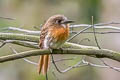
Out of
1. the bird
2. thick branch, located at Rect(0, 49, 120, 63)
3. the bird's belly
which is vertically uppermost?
the bird

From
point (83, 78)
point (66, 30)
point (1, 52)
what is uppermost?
point (66, 30)

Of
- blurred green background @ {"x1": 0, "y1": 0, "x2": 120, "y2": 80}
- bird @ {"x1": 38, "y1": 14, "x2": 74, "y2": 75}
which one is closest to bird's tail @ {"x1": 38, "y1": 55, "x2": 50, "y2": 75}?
bird @ {"x1": 38, "y1": 14, "x2": 74, "y2": 75}

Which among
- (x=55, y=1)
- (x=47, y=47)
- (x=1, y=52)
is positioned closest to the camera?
(x=47, y=47)

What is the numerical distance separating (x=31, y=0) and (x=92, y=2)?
166cm

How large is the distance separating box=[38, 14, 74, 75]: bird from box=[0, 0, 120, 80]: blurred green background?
3391 mm

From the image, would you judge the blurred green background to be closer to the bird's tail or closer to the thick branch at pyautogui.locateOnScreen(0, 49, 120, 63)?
the bird's tail

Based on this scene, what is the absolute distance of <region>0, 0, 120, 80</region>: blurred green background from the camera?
7.88 meters

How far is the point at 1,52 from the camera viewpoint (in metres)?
7.38

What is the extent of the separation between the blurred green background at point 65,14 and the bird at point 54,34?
3.39 metres

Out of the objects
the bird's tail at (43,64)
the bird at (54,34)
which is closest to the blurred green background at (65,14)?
the bird's tail at (43,64)

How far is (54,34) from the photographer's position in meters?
3.31

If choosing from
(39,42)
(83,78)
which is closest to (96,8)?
(83,78)

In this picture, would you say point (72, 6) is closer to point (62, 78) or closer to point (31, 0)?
point (31, 0)

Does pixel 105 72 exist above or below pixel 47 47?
below
